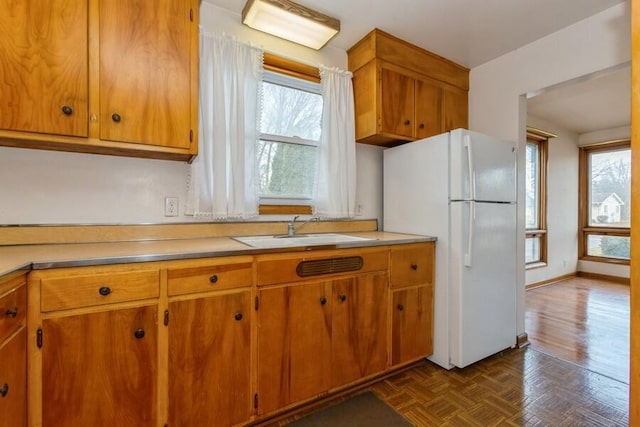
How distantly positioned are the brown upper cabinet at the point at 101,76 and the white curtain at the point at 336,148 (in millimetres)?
1018

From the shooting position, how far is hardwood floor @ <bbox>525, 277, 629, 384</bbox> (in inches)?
90.9

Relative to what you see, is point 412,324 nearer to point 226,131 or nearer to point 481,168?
point 481,168

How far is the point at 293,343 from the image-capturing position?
1.63m

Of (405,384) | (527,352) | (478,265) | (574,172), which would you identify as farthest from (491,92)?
(574,172)

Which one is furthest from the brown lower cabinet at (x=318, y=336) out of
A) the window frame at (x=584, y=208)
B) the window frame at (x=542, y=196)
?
the window frame at (x=584, y=208)

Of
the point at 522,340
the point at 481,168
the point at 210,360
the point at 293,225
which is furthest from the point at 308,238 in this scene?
the point at 522,340

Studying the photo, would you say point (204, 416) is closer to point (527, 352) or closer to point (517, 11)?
point (527, 352)

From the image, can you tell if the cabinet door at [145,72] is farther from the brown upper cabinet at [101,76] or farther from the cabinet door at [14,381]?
the cabinet door at [14,381]

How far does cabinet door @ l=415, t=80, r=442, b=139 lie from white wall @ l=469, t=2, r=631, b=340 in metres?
0.45

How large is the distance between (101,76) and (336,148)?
5.01 feet

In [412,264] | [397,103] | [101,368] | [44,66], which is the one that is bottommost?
[101,368]

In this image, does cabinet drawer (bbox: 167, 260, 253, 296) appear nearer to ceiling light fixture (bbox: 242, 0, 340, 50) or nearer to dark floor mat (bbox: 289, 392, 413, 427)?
dark floor mat (bbox: 289, 392, 413, 427)

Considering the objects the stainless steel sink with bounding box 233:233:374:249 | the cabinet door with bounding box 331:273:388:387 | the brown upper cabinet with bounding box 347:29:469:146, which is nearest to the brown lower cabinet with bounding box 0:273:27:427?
the stainless steel sink with bounding box 233:233:374:249

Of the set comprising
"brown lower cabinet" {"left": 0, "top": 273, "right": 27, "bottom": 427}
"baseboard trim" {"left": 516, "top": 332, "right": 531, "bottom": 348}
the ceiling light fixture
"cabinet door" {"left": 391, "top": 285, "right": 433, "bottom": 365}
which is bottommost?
"baseboard trim" {"left": 516, "top": 332, "right": 531, "bottom": 348}
